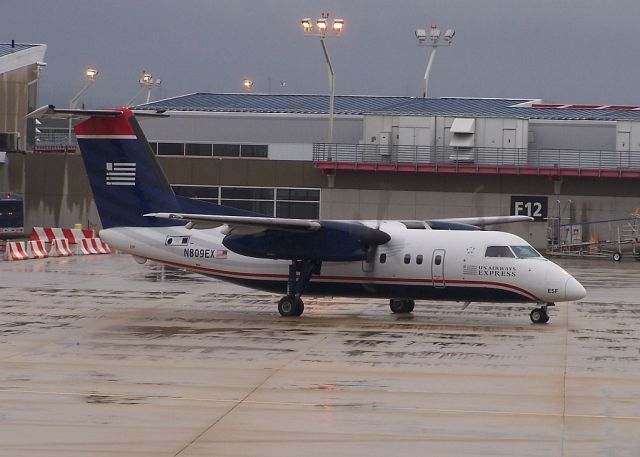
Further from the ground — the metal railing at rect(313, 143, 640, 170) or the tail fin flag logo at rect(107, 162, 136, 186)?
the metal railing at rect(313, 143, 640, 170)

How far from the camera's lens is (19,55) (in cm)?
6425

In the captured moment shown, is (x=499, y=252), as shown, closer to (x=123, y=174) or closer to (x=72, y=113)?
(x=123, y=174)

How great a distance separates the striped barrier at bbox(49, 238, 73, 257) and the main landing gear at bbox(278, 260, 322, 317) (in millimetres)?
22486

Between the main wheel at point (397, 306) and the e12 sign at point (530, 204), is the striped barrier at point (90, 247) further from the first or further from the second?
the main wheel at point (397, 306)

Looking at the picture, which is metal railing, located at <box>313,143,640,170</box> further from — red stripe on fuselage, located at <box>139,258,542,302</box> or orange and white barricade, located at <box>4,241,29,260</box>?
red stripe on fuselage, located at <box>139,258,542,302</box>

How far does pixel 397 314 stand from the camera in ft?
96.2

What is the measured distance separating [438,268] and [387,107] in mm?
→ 38086

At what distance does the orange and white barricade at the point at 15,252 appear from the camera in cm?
4534

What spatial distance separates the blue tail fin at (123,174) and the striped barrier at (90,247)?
20.8 meters

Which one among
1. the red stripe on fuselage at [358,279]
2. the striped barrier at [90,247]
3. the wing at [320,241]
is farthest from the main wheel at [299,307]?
the striped barrier at [90,247]

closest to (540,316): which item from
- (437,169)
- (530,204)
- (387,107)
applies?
(437,169)

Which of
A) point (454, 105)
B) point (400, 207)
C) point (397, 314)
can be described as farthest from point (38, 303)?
point (454, 105)

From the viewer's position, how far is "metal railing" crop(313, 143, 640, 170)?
5569 centimetres

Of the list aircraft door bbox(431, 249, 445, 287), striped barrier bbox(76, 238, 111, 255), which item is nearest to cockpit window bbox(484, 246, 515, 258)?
aircraft door bbox(431, 249, 445, 287)
